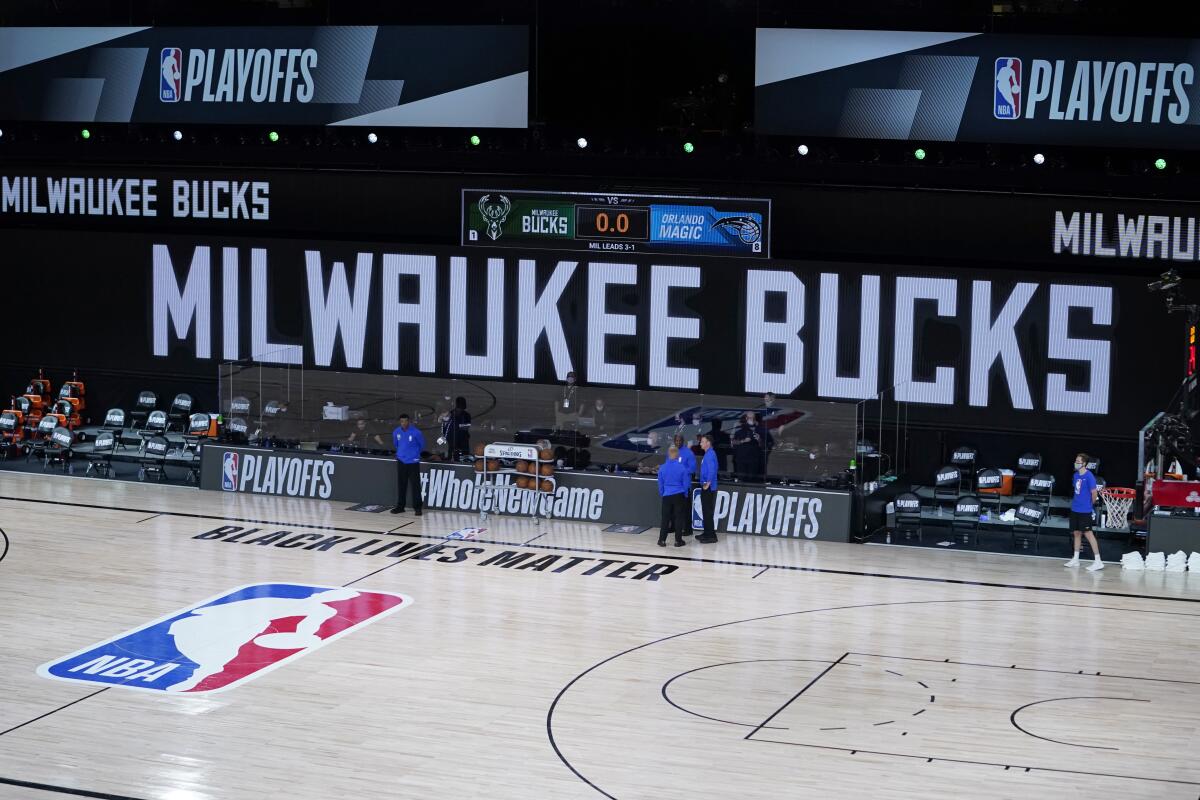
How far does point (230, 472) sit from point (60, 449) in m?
3.91

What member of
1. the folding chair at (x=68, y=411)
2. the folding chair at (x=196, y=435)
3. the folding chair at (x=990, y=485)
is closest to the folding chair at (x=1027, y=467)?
the folding chair at (x=990, y=485)

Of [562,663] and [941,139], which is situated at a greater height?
[941,139]

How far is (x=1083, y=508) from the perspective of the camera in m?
22.6

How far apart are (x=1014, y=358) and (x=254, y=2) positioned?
573 inches

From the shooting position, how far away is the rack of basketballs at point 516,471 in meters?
25.6

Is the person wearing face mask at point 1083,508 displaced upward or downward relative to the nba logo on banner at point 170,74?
downward

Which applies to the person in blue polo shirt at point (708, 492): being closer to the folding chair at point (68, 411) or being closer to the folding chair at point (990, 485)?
the folding chair at point (990, 485)

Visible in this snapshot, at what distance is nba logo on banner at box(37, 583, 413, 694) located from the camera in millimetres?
17312

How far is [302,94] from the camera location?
27.9 m

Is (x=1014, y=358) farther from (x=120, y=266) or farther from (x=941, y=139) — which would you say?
(x=120, y=266)

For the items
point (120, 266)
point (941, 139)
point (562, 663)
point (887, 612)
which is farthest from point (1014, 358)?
point (120, 266)

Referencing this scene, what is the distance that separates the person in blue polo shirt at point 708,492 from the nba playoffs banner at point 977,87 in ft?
17.4

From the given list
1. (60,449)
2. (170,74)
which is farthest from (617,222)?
(60,449)

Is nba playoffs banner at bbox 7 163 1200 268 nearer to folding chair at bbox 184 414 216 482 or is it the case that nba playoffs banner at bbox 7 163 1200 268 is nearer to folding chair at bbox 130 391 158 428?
folding chair at bbox 130 391 158 428
